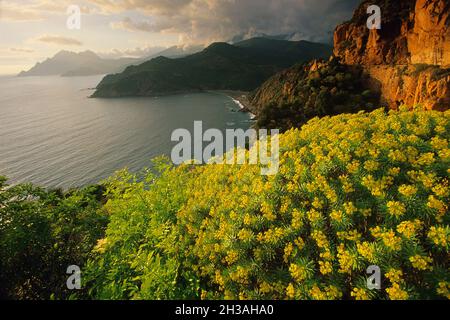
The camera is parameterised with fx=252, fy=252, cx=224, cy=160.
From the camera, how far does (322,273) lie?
588 centimetres

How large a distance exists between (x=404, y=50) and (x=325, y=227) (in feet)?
239

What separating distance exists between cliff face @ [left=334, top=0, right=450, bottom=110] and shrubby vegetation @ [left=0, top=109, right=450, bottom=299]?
42602 mm

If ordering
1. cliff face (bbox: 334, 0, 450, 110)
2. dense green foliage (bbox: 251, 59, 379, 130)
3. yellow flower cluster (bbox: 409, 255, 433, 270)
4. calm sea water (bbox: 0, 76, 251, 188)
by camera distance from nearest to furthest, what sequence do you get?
yellow flower cluster (bbox: 409, 255, 433, 270)
cliff face (bbox: 334, 0, 450, 110)
dense green foliage (bbox: 251, 59, 379, 130)
calm sea water (bbox: 0, 76, 251, 188)

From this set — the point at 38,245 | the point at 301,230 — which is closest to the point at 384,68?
the point at 301,230

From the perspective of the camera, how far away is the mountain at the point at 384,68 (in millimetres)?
45750

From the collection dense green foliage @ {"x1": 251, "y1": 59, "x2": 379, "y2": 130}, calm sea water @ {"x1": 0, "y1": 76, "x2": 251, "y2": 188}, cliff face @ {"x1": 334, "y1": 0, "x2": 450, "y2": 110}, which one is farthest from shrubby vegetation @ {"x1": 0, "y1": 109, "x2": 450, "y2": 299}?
dense green foliage @ {"x1": 251, "y1": 59, "x2": 379, "y2": 130}

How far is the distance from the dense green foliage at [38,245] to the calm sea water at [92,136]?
56286 millimetres

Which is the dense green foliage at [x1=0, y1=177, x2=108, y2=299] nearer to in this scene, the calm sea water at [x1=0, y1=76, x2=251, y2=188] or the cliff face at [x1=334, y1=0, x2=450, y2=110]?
the cliff face at [x1=334, y1=0, x2=450, y2=110]

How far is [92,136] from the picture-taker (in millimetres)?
97938

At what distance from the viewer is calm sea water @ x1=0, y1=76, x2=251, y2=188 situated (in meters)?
66.8

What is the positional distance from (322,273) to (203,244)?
12.7 ft

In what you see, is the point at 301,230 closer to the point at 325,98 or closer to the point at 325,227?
the point at 325,227

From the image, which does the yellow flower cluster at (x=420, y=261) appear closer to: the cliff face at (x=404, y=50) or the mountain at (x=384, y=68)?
the cliff face at (x=404, y=50)
